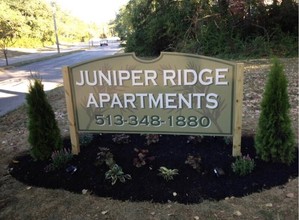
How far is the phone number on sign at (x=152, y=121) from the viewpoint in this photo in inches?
138

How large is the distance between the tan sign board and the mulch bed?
0.35 meters

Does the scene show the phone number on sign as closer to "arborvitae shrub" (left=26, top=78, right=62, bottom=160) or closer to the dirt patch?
"arborvitae shrub" (left=26, top=78, right=62, bottom=160)

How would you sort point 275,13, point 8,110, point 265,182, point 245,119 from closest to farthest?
point 265,182
point 245,119
point 8,110
point 275,13

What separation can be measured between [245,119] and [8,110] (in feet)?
17.9

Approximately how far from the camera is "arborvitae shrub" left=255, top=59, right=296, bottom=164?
10.2 feet

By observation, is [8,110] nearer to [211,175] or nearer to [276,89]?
[211,175]

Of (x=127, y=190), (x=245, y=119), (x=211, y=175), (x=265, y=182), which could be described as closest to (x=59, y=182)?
(x=127, y=190)

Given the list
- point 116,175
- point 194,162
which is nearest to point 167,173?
point 194,162

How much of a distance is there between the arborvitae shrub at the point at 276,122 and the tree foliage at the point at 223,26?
34.1 feet

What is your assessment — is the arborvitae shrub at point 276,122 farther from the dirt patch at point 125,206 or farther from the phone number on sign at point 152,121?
the phone number on sign at point 152,121

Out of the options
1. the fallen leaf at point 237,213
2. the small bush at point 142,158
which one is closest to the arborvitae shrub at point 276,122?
the fallen leaf at point 237,213

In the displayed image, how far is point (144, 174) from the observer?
3.40 m

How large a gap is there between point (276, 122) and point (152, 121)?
1358mm

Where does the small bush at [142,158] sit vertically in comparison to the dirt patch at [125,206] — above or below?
above
